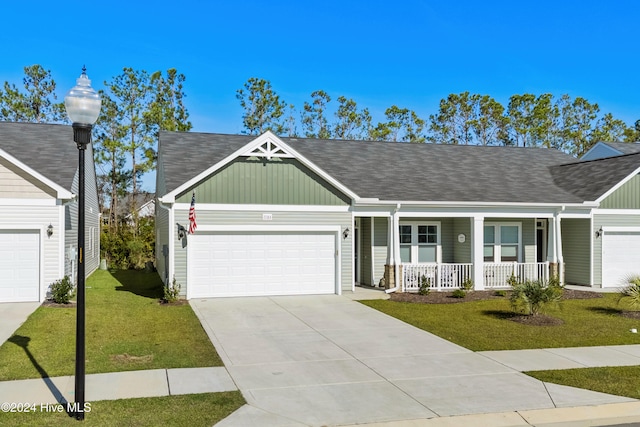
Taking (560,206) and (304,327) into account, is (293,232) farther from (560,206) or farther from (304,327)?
(560,206)

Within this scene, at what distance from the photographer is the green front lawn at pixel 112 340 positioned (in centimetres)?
864

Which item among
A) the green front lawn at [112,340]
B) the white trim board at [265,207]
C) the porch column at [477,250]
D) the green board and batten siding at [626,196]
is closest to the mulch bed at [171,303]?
the green front lawn at [112,340]

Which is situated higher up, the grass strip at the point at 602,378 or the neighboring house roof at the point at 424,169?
the neighboring house roof at the point at 424,169

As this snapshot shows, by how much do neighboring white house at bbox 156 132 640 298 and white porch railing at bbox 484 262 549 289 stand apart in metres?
0.04

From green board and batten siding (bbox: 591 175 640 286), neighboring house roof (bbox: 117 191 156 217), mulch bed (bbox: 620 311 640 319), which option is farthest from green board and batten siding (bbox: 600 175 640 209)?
neighboring house roof (bbox: 117 191 156 217)

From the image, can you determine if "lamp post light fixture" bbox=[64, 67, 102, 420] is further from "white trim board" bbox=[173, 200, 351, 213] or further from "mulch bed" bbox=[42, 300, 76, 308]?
"white trim board" bbox=[173, 200, 351, 213]

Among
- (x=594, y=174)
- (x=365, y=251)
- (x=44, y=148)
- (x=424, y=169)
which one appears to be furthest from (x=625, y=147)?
(x=44, y=148)

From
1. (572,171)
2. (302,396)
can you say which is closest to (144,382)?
(302,396)

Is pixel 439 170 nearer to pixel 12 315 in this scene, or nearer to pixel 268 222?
pixel 268 222

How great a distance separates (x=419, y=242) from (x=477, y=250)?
221 centimetres

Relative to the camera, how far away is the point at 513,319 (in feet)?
43.4

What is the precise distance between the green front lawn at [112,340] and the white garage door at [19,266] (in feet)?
5.13

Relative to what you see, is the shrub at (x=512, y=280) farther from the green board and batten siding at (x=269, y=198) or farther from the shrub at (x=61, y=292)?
the shrub at (x=61, y=292)

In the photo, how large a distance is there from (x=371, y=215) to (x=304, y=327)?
21.6ft
